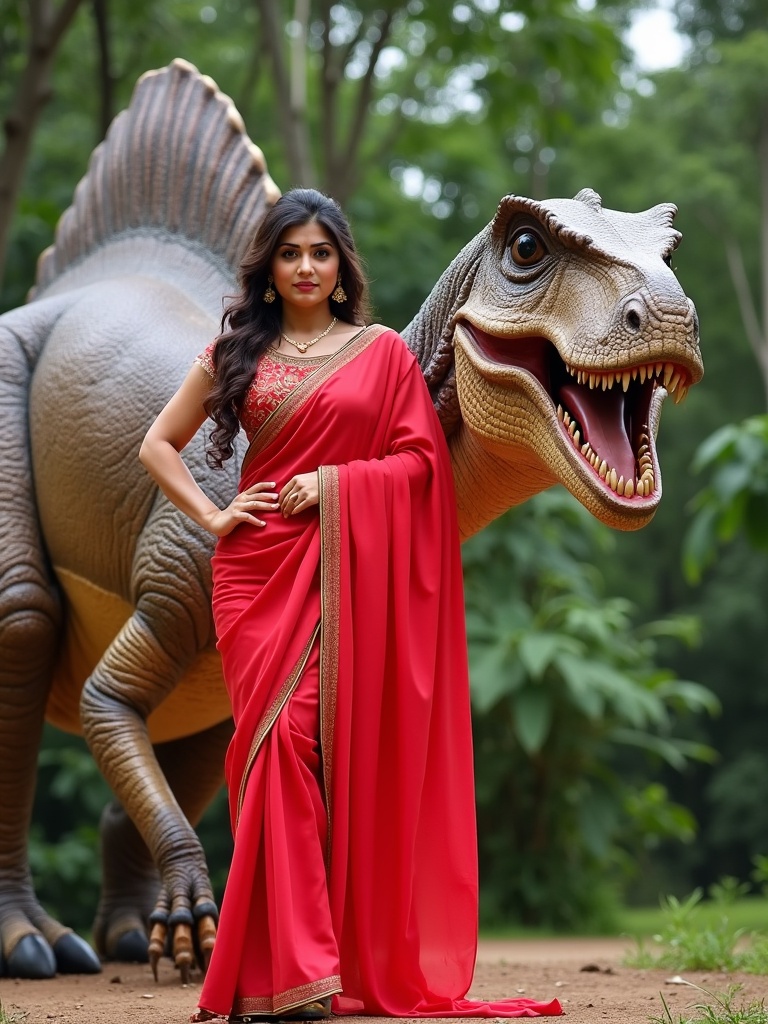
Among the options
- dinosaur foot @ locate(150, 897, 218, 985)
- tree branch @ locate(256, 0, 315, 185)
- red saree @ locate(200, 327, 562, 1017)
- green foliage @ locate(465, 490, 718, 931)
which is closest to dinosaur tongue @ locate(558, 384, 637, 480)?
red saree @ locate(200, 327, 562, 1017)

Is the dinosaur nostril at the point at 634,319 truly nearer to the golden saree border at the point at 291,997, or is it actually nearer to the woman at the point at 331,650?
the woman at the point at 331,650

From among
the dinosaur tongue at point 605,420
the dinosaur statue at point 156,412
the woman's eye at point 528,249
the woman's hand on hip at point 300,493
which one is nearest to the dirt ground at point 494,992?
the dinosaur statue at point 156,412

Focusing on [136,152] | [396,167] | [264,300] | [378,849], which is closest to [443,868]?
[378,849]

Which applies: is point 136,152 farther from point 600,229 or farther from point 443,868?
point 443,868

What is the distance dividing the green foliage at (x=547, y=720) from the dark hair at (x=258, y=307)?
19.4ft

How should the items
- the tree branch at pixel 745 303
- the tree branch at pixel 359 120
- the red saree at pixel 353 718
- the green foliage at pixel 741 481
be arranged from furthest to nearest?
the tree branch at pixel 745 303 < the tree branch at pixel 359 120 < the green foliage at pixel 741 481 < the red saree at pixel 353 718

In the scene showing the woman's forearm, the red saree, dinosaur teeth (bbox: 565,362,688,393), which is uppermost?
dinosaur teeth (bbox: 565,362,688,393)

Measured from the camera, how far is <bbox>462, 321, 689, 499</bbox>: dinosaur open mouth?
3.25m

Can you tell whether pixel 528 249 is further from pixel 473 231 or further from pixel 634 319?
pixel 473 231

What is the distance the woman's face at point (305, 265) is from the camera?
356cm

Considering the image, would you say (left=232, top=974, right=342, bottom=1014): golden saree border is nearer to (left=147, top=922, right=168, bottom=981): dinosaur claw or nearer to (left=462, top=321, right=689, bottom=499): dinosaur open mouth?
(left=147, top=922, right=168, bottom=981): dinosaur claw

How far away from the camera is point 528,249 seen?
3568mm

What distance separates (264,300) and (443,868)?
1406mm

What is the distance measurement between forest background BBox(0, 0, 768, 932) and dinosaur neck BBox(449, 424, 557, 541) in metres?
3.72
